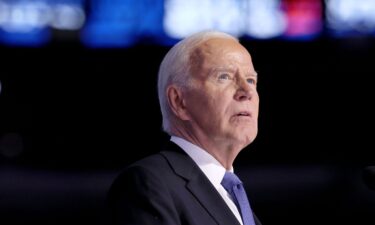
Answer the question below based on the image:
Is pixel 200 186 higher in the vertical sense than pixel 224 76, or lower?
lower

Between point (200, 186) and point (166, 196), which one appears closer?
point (166, 196)

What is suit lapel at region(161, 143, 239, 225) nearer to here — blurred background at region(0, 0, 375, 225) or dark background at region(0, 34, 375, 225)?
blurred background at region(0, 0, 375, 225)

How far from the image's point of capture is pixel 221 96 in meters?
1.83

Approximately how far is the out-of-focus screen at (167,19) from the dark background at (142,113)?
13cm

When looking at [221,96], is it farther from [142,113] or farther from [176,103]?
[142,113]

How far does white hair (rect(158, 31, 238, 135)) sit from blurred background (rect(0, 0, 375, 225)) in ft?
10.2

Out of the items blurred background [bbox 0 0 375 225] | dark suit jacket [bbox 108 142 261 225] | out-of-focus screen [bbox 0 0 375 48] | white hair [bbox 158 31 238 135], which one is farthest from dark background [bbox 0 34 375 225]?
dark suit jacket [bbox 108 142 261 225]

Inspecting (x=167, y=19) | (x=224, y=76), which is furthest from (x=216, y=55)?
→ (x=167, y=19)

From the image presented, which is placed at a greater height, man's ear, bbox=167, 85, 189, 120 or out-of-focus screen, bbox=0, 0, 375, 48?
man's ear, bbox=167, 85, 189, 120

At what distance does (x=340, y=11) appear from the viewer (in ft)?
18.5

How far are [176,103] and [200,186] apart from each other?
23 cm

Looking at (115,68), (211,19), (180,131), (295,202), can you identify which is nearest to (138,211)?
(180,131)

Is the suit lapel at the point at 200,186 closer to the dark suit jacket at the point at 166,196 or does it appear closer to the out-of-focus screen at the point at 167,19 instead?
the dark suit jacket at the point at 166,196

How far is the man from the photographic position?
5.66ft
